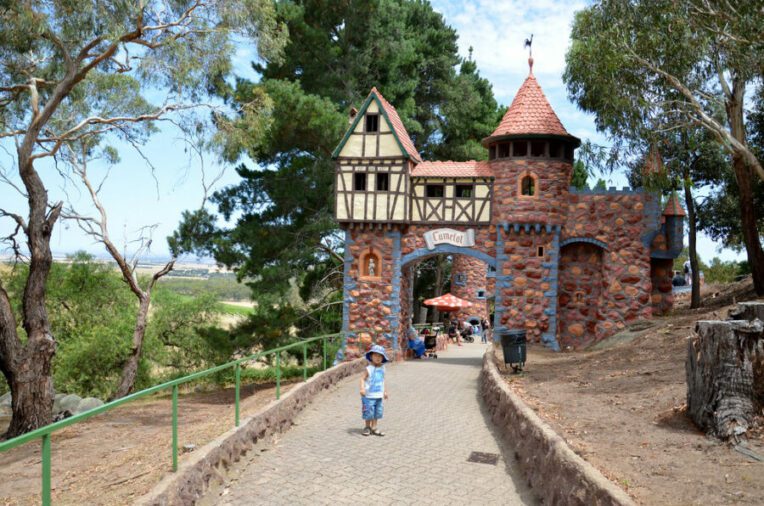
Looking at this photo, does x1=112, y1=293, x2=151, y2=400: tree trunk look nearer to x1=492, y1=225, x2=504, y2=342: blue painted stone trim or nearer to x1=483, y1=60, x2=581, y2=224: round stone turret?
x1=492, y1=225, x2=504, y2=342: blue painted stone trim

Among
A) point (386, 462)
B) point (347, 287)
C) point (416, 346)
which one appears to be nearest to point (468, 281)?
point (416, 346)

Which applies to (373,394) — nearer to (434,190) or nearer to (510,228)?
(510,228)

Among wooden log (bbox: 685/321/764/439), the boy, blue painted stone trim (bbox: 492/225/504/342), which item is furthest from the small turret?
the boy

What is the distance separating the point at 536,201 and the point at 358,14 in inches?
459

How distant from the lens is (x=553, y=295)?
18.7m

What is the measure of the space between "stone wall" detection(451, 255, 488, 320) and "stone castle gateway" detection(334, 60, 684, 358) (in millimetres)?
13262

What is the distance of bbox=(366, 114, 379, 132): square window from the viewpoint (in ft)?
62.7

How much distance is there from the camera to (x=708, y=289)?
91.2 feet

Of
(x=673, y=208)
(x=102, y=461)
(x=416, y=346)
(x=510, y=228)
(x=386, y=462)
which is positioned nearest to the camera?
(x=386, y=462)

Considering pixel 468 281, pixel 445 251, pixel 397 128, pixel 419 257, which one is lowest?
pixel 468 281

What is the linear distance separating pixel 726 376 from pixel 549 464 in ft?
6.86

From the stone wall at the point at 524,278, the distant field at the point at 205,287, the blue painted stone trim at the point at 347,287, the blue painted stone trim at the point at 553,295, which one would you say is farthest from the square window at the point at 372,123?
the distant field at the point at 205,287

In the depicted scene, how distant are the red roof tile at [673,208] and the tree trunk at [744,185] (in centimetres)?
205

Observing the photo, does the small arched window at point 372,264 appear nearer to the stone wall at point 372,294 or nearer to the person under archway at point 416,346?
the stone wall at point 372,294
